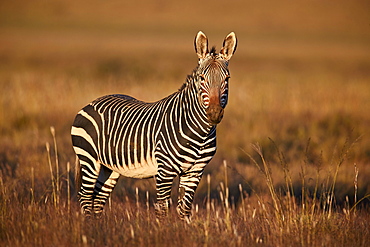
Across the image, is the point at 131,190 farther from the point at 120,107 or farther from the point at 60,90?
the point at 60,90

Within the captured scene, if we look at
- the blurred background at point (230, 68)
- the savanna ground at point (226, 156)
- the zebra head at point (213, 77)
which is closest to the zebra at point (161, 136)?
the zebra head at point (213, 77)

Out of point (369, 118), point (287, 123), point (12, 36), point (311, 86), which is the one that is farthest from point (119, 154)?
point (12, 36)

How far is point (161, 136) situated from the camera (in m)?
5.97

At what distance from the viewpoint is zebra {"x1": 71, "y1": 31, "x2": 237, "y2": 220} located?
5738 mm

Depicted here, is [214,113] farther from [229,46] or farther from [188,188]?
[188,188]

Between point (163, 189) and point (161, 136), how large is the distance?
1.99ft

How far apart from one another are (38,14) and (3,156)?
68076mm

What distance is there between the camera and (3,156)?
10.4 m

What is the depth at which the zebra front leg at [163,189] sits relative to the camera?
19.2 ft

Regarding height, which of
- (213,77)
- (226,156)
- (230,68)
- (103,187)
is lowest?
(226,156)

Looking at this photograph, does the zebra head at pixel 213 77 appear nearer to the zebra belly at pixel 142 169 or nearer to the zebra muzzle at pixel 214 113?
the zebra muzzle at pixel 214 113

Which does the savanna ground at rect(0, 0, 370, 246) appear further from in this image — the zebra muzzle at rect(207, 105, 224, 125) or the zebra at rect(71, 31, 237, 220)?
the zebra muzzle at rect(207, 105, 224, 125)

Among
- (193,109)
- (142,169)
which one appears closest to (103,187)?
(142,169)

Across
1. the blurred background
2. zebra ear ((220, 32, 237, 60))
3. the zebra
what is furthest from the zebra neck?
the blurred background
